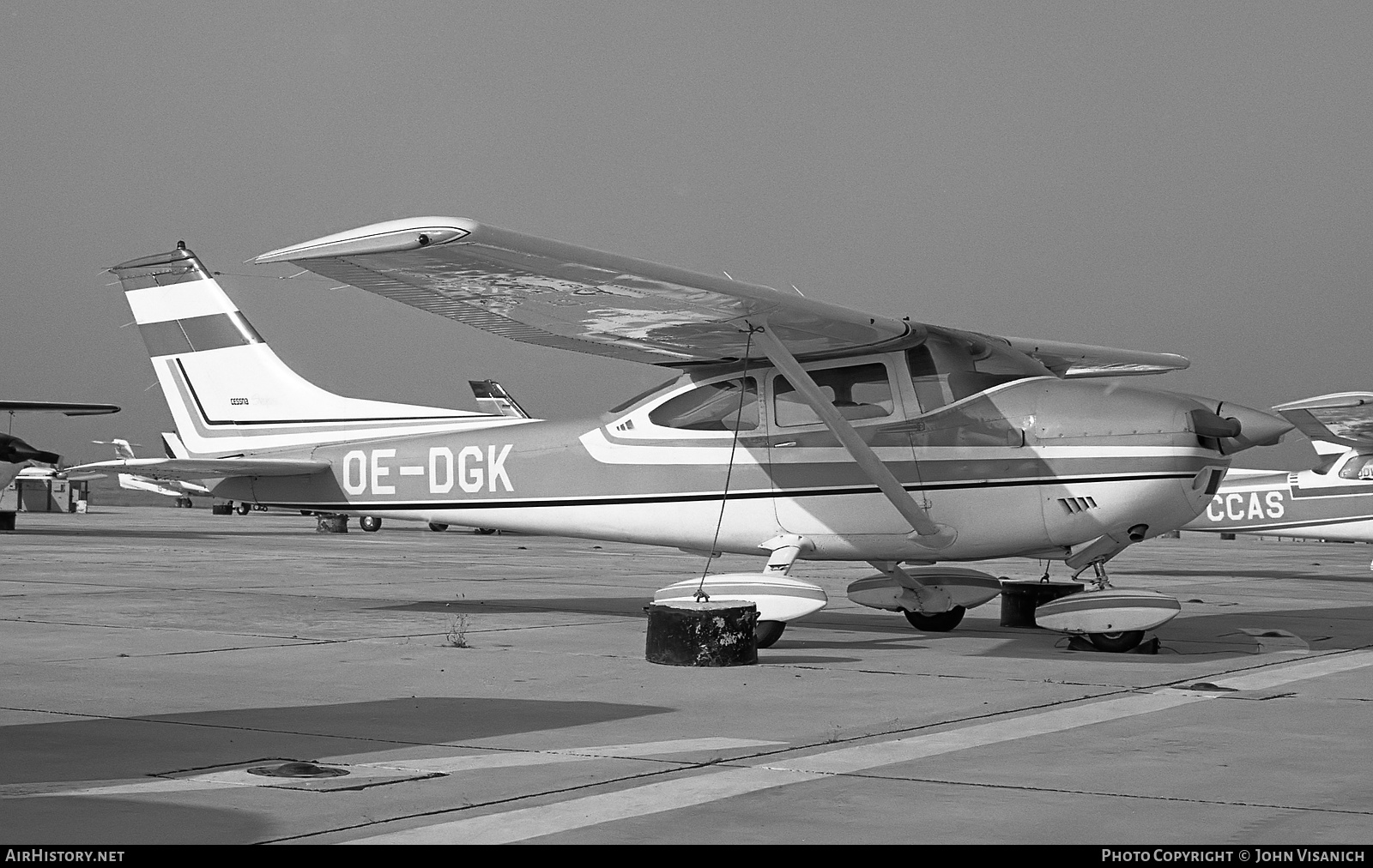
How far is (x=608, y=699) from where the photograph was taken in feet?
22.4

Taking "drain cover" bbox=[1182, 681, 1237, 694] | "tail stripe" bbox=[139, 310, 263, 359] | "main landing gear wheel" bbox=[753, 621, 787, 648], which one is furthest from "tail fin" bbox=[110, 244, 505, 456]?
"drain cover" bbox=[1182, 681, 1237, 694]

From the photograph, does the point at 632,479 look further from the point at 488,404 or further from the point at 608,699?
the point at 488,404

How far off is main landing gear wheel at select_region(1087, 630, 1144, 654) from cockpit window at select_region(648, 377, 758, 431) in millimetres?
2906

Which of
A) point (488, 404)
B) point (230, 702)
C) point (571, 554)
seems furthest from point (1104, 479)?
point (488, 404)

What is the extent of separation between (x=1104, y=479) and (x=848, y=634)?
94.7 inches

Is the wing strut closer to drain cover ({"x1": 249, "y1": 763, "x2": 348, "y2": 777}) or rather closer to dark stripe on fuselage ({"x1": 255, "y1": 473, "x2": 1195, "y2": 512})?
dark stripe on fuselage ({"x1": 255, "y1": 473, "x2": 1195, "y2": 512})

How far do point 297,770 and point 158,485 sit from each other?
49.8 meters

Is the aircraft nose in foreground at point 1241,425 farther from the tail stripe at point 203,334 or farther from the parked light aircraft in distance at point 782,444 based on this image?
the tail stripe at point 203,334

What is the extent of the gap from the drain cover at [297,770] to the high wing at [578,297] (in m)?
3.24

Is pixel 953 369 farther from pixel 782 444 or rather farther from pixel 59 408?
pixel 59 408

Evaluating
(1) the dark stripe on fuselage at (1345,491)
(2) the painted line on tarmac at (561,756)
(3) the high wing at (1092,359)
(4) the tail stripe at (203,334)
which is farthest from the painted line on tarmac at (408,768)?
(1) the dark stripe on fuselage at (1345,491)

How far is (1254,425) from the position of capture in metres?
9.08

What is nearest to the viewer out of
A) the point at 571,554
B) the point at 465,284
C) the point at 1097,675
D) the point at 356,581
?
the point at 1097,675

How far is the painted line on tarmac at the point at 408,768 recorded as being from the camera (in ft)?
14.2
